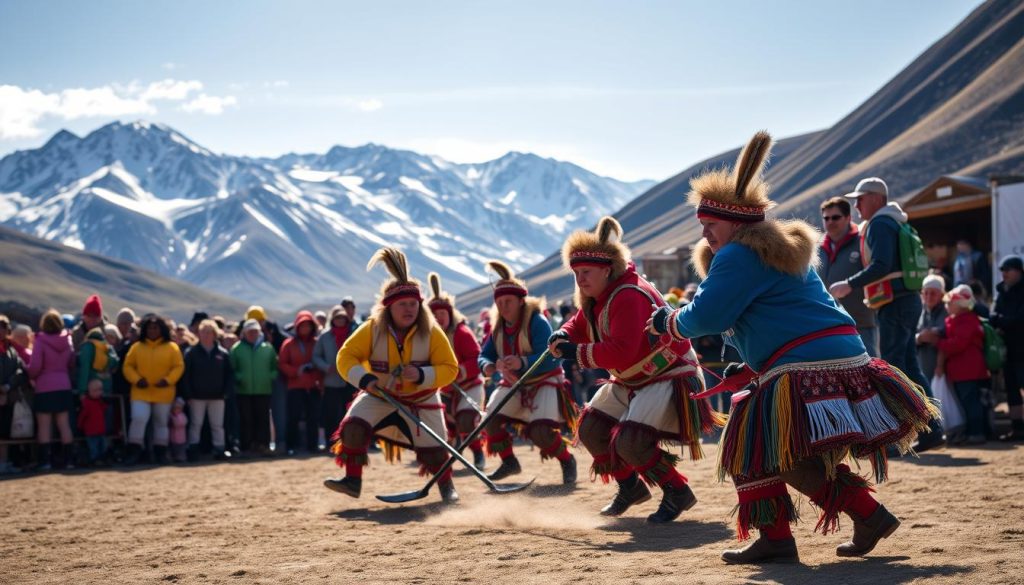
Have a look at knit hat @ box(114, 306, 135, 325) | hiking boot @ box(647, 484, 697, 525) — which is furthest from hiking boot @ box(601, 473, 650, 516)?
knit hat @ box(114, 306, 135, 325)

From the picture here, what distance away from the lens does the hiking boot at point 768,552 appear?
208 inches

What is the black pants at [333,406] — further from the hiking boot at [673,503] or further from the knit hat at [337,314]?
the hiking boot at [673,503]

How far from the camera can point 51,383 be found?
12406mm

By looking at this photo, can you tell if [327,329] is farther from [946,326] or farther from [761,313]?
[761,313]

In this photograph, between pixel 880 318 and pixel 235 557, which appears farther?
pixel 880 318

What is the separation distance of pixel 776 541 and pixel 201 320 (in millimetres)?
10696

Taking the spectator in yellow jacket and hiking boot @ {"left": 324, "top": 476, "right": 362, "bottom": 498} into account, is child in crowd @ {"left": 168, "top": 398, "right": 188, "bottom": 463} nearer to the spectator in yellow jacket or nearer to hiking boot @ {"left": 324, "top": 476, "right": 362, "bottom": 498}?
the spectator in yellow jacket

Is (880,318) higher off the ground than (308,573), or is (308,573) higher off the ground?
(880,318)

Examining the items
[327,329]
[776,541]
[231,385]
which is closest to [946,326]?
[776,541]

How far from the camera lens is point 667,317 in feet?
17.9

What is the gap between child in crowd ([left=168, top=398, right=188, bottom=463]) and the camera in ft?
43.7

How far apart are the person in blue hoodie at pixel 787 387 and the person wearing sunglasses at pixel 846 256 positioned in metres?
3.96

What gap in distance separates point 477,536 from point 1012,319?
6.82 metres

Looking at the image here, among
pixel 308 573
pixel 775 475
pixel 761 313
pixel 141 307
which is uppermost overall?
pixel 141 307
